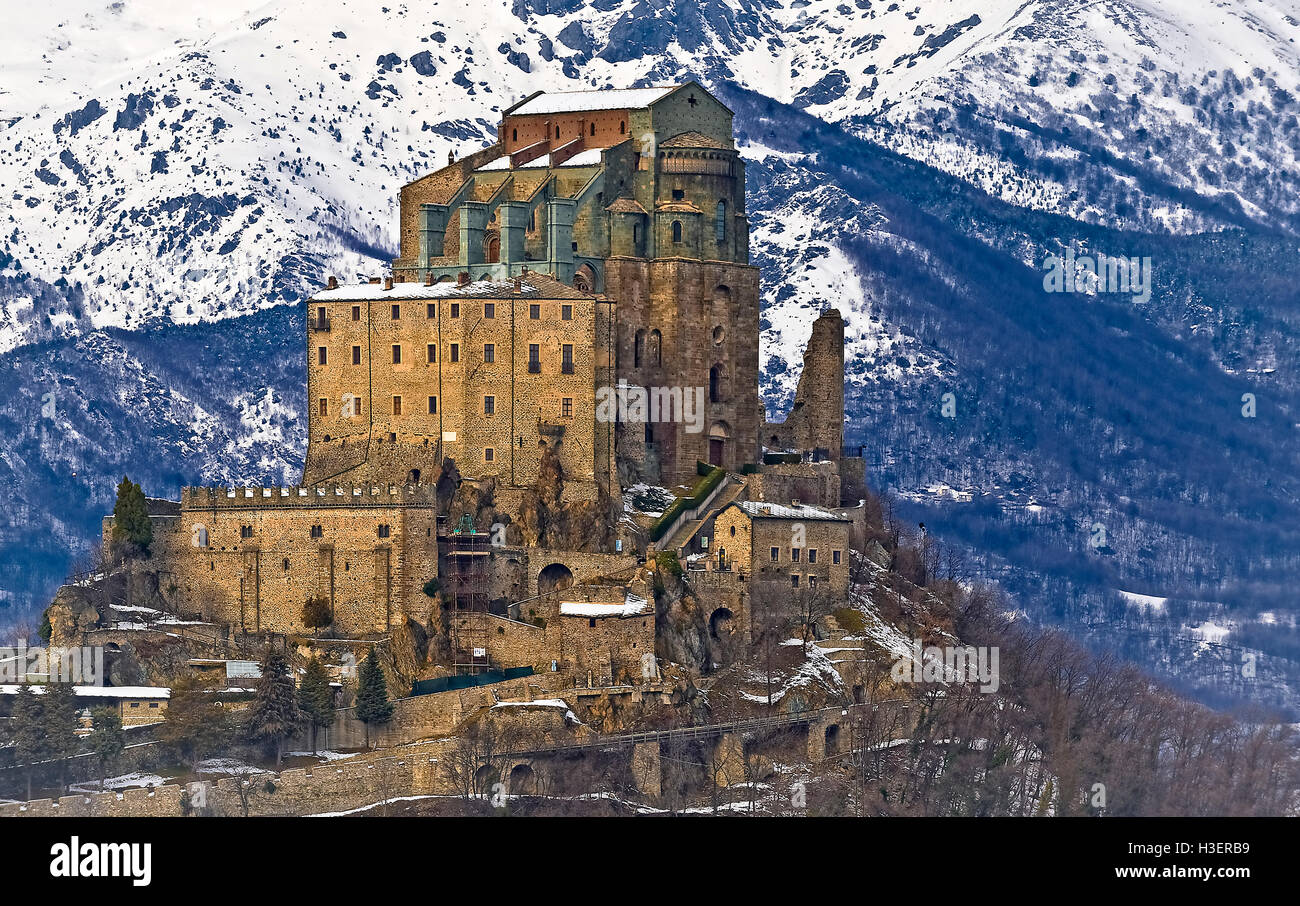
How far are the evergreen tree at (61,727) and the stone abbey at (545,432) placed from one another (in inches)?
386

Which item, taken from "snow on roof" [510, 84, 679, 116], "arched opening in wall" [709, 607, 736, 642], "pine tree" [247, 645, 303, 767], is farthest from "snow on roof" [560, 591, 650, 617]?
"snow on roof" [510, 84, 679, 116]

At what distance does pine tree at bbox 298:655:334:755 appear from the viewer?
321 feet

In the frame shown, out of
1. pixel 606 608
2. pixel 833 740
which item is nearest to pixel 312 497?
pixel 606 608

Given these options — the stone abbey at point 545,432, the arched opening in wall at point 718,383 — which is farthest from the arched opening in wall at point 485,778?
the arched opening in wall at point 718,383

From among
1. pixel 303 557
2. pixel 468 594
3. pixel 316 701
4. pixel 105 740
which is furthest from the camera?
pixel 468 594

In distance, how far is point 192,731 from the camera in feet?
315

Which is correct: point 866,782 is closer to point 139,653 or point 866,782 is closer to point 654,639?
point 654,639

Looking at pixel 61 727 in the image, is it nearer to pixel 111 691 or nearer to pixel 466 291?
pixel 111 691

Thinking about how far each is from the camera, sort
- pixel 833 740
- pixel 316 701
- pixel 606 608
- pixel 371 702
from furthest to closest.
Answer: pixel 833 740 → pixel 606 608 → pixel 371 702 → pixel 316 701

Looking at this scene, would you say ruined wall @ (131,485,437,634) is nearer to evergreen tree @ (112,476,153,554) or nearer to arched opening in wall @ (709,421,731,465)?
evergreen tree @ (112,476,153,554)

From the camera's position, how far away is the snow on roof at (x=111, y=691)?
322ft

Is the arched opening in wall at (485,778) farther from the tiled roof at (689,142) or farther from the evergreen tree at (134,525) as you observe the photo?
the tiled roof at (689,142)

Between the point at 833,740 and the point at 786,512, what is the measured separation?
969 cm

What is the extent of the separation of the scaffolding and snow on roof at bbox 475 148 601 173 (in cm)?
2034
